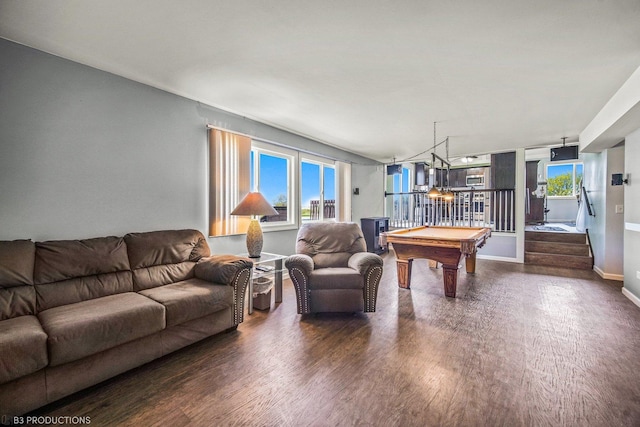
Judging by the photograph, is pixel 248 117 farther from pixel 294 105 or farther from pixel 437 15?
pixel 437 15

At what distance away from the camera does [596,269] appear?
17.1ft

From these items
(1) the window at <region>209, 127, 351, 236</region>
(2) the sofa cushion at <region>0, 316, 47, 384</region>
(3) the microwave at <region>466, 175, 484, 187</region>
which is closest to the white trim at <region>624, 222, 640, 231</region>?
(1) the window at <region>209, 127, 351, 236</region>

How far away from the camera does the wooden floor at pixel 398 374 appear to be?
5.47 ft

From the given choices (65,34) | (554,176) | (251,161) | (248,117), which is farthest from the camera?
(554,176)

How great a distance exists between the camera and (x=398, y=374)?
6.73 feet

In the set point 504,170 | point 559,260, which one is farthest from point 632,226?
point 504,170

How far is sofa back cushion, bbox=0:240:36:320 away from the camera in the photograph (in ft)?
6.45

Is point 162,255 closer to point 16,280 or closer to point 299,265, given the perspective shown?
point 16,280

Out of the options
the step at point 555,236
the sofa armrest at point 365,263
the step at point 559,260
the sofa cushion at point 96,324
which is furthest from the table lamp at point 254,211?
the step at point 555,236

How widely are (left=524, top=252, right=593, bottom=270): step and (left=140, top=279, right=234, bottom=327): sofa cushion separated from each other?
616 centimetres

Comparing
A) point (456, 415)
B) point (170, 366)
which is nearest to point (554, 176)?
point (456, 415)

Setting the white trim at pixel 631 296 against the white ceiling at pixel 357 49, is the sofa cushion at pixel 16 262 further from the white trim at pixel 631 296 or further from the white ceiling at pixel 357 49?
the white trim at pixel 631 296

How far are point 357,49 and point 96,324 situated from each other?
108 inches

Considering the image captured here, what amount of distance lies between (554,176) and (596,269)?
546cm
